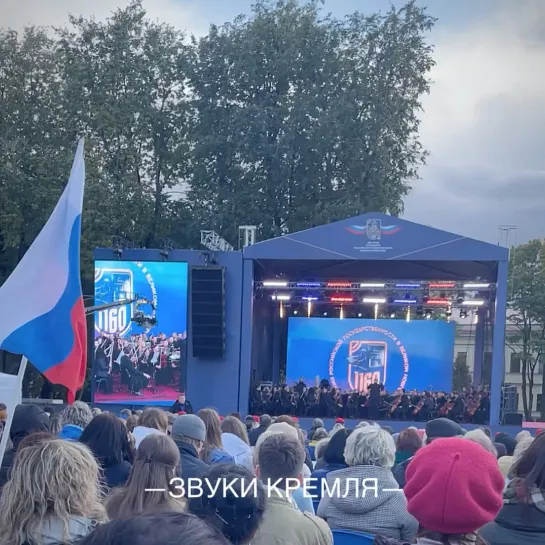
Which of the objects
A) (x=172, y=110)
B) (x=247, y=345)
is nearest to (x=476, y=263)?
(x=247, y=345)

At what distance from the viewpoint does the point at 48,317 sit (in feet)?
16.5

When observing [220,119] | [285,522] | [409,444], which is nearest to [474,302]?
[220,119]

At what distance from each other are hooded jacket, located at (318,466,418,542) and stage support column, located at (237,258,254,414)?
645 inches

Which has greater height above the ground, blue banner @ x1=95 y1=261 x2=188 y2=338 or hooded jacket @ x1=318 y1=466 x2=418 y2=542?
blue banner @ x1=95 y1=261 x2=188 y2=338

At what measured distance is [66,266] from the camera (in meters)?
5.17

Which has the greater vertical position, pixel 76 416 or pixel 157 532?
pixel 157 532

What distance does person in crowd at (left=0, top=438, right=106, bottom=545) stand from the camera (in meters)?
2.52

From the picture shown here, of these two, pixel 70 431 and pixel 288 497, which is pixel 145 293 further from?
pixel 288 497

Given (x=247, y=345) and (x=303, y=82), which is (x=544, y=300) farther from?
(x=247, y=345)

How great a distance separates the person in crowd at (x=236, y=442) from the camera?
18.1ft

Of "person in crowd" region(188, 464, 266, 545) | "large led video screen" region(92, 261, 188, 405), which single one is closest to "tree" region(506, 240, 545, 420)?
"large led video screen" region(92, 261, 188, 405)

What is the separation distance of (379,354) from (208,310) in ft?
15.3

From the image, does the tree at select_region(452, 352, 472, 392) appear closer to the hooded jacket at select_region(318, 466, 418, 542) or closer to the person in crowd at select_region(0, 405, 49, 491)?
the person in crowd at select_region(0, 405, 49, 491)

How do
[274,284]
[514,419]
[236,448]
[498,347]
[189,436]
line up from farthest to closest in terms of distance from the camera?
[274,284], [498,347], [514,419], [236,448], [189,436]
